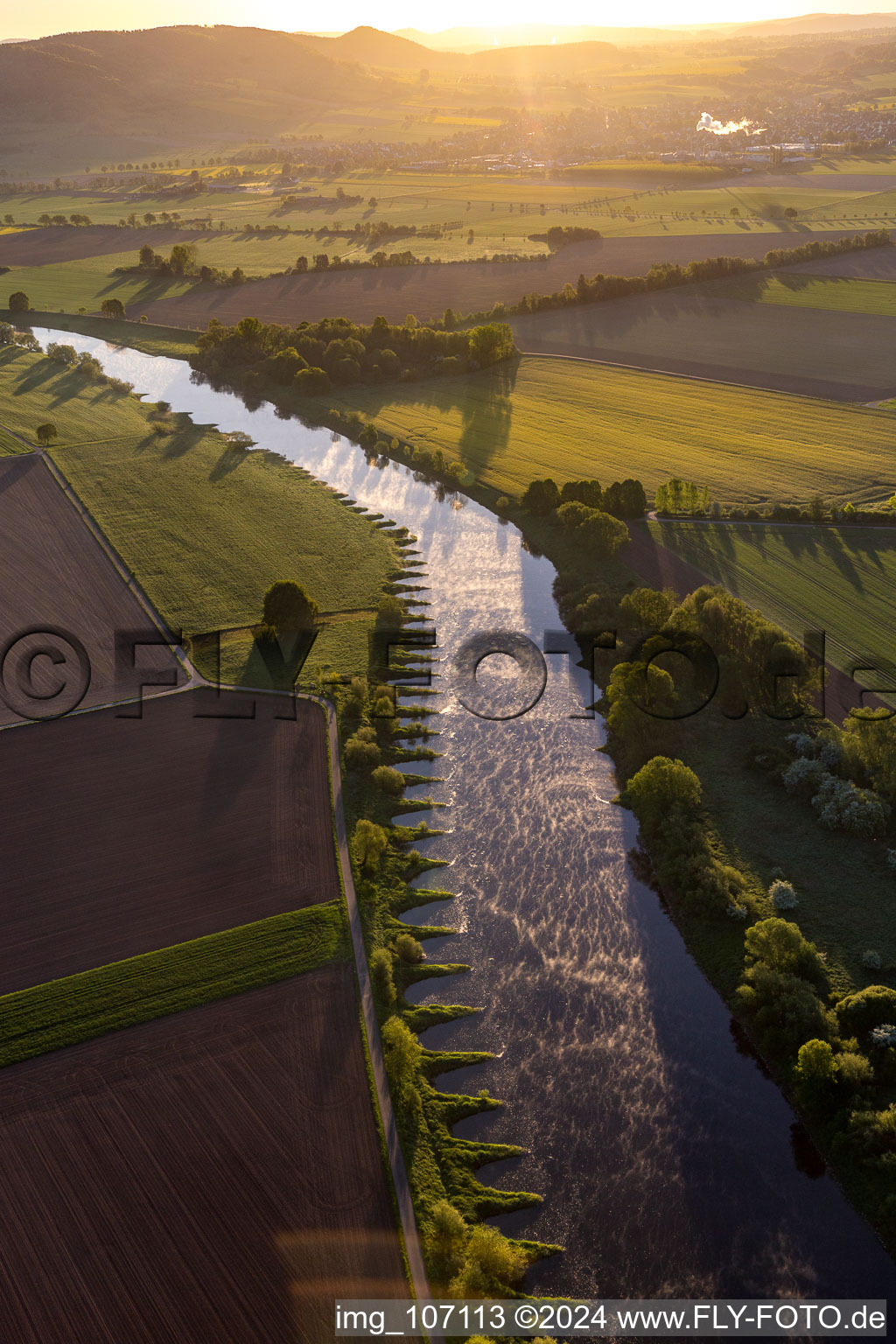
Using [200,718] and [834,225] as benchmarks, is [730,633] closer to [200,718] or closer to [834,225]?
[200,718]

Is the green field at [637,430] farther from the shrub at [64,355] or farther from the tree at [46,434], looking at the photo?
the shrub at [64,355]

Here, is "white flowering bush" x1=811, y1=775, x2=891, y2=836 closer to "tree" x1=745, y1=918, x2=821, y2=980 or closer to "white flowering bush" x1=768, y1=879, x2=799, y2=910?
"white flowering bush" x1=768, y1=879, x2=799, y2=910

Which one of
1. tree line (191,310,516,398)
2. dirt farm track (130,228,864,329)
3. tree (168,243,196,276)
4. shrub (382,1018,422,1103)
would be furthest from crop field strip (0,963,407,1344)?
tree (168,243,196,276)

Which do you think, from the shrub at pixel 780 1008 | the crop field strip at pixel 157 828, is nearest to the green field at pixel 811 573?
the shrub at pixel 780 1008

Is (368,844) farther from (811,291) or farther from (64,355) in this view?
(811,291)

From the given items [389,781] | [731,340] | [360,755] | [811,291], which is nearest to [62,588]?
[360,755]

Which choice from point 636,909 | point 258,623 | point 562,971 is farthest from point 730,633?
point 258,623

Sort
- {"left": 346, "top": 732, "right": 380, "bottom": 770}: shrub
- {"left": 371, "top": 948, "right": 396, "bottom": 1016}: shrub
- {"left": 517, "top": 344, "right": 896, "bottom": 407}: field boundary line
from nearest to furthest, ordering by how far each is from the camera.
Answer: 1. {"left": 371, "top": 948, "right": 396, "bottom": 1016}: shrub
2. {"left": 346, "top": 732, "right": 380, "bottom": 770}: shrub
3. {"left": 517, "top": 344, "right": 896, "bottom": 407}: field boundary line
